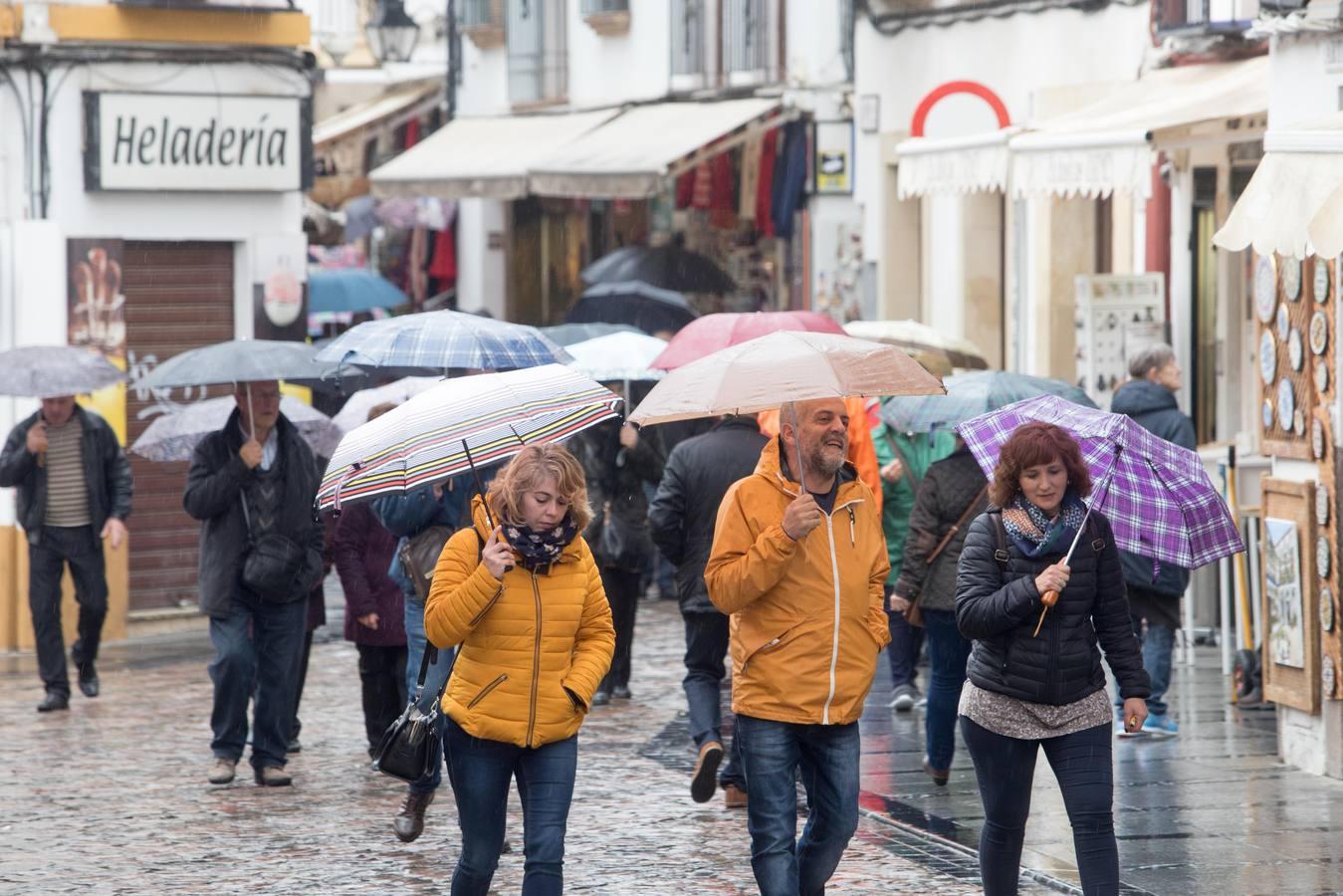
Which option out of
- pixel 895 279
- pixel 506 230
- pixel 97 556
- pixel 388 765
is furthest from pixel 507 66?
pixel 388 765

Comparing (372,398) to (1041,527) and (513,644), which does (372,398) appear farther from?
(1041,527)

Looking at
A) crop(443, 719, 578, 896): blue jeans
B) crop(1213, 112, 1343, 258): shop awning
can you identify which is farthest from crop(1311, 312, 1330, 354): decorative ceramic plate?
crop(443, 719, 578, 896): blue jeans

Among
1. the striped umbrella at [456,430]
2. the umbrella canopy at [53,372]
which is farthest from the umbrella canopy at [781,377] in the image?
the umbrella canopy at [53,372]

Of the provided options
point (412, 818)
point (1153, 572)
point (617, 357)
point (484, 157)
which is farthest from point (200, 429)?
point (484, 157)

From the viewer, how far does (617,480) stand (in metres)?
13.2

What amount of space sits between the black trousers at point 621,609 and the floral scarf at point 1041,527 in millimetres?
5766

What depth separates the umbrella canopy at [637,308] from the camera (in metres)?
20.0

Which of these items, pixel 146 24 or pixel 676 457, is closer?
pixel 676 457

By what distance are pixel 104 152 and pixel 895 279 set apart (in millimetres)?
8360

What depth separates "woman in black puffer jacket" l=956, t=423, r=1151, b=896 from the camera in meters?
7.38

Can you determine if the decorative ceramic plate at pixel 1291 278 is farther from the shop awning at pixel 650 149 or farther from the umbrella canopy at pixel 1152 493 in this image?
the shop awning at pixel 650 149

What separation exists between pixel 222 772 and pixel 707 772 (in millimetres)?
2459

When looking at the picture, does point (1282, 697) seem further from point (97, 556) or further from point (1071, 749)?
point (97, 556)

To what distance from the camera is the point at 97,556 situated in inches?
561
